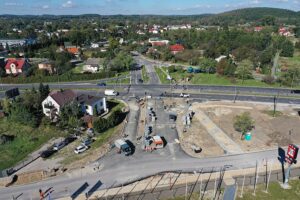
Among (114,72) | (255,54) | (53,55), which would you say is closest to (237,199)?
(114,72)

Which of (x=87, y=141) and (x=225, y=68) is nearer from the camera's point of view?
(x=87, y=141)

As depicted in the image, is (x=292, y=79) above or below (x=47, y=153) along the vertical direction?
above

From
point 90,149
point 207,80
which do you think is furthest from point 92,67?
→ point 90,149

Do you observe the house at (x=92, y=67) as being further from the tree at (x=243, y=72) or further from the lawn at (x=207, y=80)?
the tree at (x=243, y=72)

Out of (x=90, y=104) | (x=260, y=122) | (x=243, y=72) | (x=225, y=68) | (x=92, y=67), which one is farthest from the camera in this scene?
(x=92, y=67)

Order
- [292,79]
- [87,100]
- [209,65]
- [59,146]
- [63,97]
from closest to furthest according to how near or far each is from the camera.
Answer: [59,146], [63,97], [87,100], [292,79], [209,65]

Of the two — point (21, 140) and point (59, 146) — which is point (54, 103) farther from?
point (59, 146)

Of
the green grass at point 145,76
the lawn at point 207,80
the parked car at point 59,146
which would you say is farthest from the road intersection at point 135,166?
the green grass at point 145,76

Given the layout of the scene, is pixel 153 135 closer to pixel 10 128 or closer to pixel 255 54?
pixel 10 128
